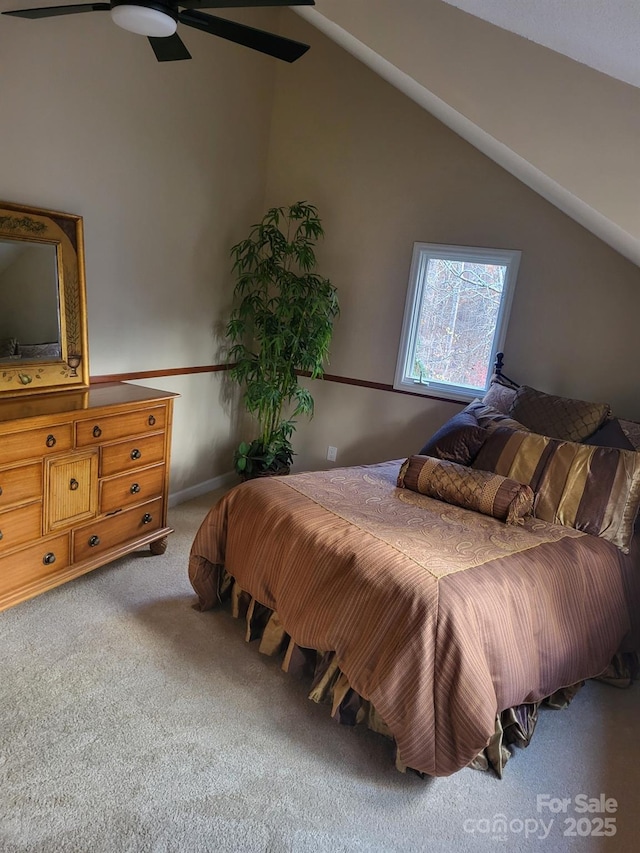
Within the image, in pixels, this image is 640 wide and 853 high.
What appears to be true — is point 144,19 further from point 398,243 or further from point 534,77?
point 398,243

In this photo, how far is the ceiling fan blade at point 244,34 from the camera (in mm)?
1835

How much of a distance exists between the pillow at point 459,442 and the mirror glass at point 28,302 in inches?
73.0

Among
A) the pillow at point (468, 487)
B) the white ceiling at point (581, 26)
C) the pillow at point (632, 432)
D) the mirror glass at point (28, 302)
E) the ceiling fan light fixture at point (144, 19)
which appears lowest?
the pillow at point (468, 487)

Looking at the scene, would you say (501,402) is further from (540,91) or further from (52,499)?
(52,499)

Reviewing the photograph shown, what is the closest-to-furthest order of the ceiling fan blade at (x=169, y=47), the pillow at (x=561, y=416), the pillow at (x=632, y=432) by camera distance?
1. the ceiling fan blade at (x=169, y=47)
2. the pillow at (x=632, y=432)
3. the pillow at (x=561, y=416)

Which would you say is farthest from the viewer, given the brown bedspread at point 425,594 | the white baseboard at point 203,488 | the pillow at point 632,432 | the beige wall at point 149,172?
the white baseboard at point 203,488

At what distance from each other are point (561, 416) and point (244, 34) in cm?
212

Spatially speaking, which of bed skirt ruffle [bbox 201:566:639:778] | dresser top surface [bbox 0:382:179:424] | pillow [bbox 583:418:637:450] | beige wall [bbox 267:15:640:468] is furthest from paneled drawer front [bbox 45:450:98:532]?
pillow [bbox 583:418:637:450]

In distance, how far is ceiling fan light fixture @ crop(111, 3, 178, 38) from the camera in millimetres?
1666

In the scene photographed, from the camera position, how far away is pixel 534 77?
2176mm

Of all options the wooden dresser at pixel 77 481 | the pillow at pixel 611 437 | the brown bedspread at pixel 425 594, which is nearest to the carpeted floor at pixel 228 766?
the brown bedspread at pixel 425 594

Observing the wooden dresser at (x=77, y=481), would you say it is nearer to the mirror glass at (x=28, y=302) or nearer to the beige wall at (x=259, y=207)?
the mirror glass at (x=28, y=302)

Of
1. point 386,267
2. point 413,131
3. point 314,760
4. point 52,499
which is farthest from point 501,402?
point 52,499

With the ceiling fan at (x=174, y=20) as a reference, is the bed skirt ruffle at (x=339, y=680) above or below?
below
